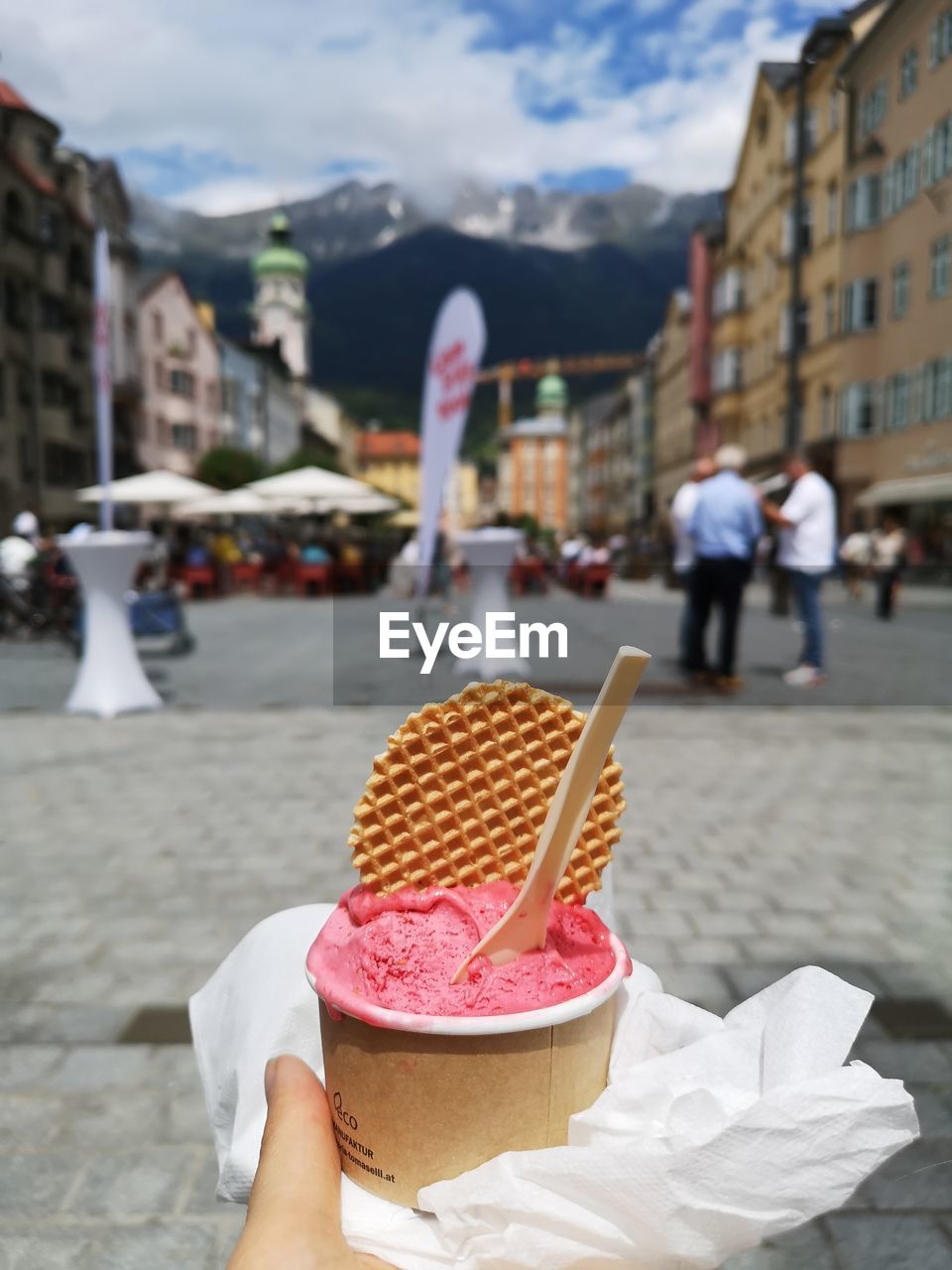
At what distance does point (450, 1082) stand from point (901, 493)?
9121 millimetres

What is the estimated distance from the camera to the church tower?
315 feet

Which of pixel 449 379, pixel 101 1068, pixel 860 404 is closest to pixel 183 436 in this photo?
pixel 449 379

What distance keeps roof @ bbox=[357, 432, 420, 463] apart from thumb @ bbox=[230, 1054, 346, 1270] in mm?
139347

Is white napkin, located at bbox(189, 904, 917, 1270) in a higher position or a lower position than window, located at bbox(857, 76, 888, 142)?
lower

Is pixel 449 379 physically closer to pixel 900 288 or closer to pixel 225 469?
pixel 900 288

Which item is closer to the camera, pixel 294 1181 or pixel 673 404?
pixel 294 1181

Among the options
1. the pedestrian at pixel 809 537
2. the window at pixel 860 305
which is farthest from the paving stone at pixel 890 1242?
the pedestrian at pixel 809 537

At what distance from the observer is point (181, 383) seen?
2112 inches

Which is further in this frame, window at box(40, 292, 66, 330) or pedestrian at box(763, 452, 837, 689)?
window at box(40, 292, 66, 330)

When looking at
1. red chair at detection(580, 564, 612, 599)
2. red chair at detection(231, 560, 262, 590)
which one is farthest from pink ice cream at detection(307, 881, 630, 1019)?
red chair at detection(231, 560, 262, 590)

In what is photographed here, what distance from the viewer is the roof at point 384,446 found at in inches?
5482

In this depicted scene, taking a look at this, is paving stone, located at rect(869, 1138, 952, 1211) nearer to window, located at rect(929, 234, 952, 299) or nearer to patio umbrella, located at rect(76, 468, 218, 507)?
window, located at rect(929, 234, 952, 299)

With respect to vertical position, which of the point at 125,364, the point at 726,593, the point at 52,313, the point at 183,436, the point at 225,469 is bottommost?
the point at 726,593
